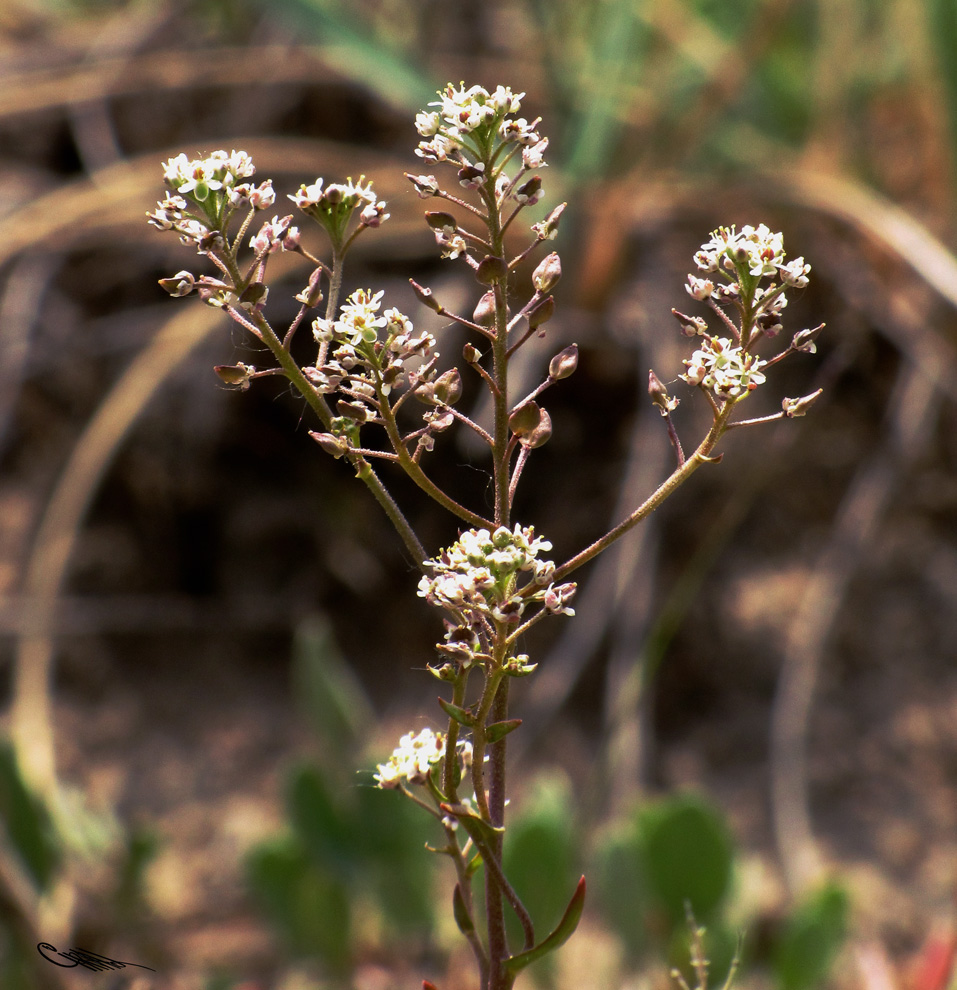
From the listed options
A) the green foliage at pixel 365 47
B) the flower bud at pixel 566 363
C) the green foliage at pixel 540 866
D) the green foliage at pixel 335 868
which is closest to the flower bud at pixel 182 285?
the flower bud at pixel 566 363

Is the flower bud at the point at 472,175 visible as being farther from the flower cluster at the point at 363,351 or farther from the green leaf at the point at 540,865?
the green leaf at the point at 540,865

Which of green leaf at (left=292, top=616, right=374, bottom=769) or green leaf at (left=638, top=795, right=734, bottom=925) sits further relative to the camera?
green leaf at (left=292, top=616, right=374, bottom=769)

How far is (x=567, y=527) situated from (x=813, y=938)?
967 millimetres

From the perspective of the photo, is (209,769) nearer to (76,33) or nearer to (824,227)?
(824,227)

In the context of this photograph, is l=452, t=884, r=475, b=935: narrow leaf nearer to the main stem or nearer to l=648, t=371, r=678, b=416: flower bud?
the main stem

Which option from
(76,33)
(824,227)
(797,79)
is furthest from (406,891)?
(76,33)

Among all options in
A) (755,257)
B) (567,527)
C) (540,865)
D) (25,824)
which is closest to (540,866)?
(540,865)

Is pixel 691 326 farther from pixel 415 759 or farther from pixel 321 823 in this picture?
pixel 321 823

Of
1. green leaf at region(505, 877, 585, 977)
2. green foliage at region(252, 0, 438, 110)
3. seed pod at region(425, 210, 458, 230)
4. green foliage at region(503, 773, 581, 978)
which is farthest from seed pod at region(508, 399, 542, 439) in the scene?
green foliage at region(252, 0, 438, 110)

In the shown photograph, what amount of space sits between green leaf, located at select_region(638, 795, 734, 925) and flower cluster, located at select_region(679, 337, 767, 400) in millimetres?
1029

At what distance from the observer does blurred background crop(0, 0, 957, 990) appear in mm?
1931

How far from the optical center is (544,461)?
2311 millimetres

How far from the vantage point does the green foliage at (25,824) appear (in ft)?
4.85

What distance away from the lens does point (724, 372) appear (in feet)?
1.89
